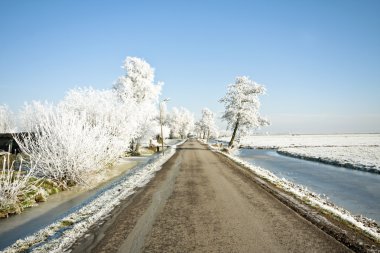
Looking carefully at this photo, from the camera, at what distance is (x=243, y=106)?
46438mm

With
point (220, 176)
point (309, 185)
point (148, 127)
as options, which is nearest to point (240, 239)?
→ point (220, 176)

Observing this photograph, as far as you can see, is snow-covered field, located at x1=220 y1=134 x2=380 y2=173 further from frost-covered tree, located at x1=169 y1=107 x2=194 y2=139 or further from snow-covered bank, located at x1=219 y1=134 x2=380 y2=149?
frost-covered tree, located at x1=169 y1=107 x2=194 y2=139

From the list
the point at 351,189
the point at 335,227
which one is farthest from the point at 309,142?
the point at 335,227

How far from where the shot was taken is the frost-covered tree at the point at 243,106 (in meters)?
46.2

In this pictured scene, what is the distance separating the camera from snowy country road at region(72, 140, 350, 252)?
263 inches

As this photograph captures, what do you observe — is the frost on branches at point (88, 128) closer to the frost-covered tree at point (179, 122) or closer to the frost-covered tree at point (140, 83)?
the frost-covered tree at point (140, 83)

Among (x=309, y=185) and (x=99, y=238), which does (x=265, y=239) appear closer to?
(x=99, y=238)

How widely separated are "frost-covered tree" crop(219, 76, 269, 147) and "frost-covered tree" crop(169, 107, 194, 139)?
78912 mm

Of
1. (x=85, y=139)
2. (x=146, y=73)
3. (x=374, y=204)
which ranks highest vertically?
(x=146, y=73)

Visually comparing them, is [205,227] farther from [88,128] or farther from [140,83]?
[140,83]

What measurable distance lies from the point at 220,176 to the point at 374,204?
26.8 ft

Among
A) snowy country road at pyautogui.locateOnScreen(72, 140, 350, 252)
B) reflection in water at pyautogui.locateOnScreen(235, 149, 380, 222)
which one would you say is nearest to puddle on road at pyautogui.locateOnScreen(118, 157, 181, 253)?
snowy country road at pyautogui.locateOnScreen(72, 140, 350, 252)

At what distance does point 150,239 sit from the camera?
7.15 m

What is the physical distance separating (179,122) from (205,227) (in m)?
121
